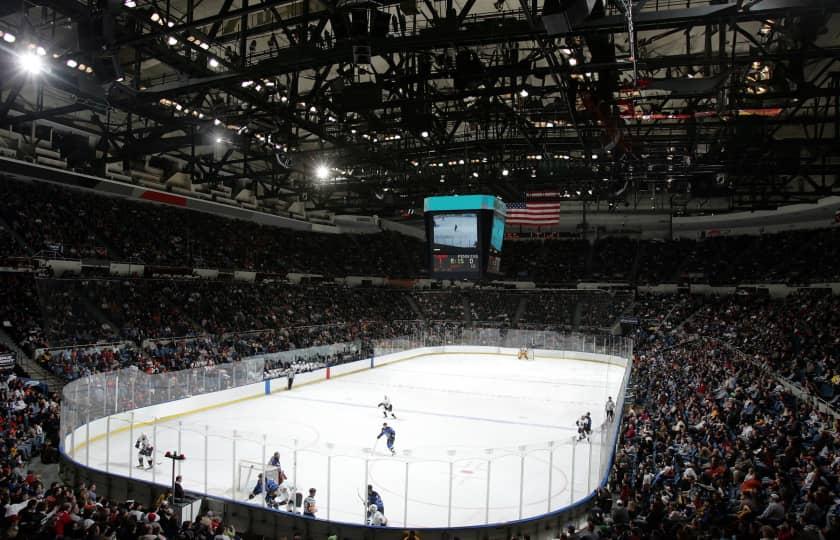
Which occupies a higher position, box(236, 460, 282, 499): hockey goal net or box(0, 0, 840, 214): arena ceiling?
box(0, 0, 840, 214): arena ceiling

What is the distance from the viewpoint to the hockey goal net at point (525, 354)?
129 ft

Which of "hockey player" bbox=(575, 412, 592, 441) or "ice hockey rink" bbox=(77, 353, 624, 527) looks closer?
"ice hockey rink" bbox=(77, 353, 624, 527)

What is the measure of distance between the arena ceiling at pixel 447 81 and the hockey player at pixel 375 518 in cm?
868

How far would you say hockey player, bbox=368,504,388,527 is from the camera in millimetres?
10656

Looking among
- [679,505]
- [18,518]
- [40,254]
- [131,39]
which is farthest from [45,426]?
[679,505]

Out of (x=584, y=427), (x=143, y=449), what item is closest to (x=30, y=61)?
(x=143, y=449)

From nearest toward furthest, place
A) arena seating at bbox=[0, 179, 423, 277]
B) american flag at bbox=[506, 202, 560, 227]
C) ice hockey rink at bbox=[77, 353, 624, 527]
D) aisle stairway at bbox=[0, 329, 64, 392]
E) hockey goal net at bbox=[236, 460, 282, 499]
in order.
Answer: hockey goal net at bbox=[236, 460, 282, 499] < ice hockey rink at bbox=[77, 353, 624, 527] < aisle stairway at bbox=[0, 329, 64, 392] < arena seating at bbox=[0, 179, 423, 277] < american flag at bbox=[506, 202, 560, 227]

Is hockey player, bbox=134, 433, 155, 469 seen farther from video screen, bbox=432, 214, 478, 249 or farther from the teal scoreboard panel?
video screen, bbox=432, 214, 478, 249

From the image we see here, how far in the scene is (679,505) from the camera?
9.66m

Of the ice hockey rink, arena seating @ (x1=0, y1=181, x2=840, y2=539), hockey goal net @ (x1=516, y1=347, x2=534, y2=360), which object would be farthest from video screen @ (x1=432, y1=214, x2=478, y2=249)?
hockey goal net @ (x1=516, y1=347, x2=534, y2=360)

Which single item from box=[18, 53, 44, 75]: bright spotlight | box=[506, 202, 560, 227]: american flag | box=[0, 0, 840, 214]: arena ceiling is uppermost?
box=[0, 0, 840, 214]: arena ceiling

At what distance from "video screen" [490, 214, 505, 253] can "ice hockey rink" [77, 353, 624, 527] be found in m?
6.79

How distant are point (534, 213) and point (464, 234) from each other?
7617 millimetres

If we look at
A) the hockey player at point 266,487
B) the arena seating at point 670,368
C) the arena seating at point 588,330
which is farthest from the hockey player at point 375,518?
the arena seating at point 670,368
